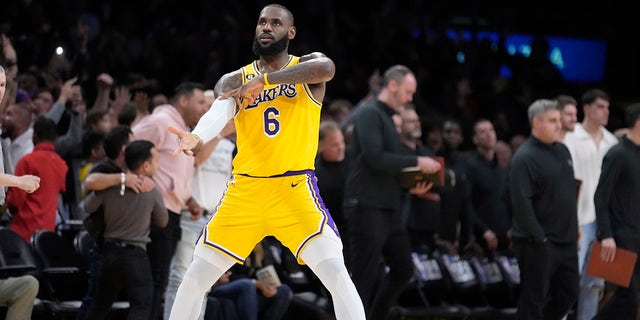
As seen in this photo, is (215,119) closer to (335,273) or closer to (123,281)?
(335,273)

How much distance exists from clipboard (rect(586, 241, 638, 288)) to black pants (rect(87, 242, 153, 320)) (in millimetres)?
3856

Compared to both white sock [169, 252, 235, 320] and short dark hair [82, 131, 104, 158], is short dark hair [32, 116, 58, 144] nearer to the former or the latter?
short dark hair [82, 131, 104, 158]

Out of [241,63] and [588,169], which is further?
[241,63]

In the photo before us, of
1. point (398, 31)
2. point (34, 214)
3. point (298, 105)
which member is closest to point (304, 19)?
point (398, 31)

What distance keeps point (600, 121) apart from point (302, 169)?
506 centimetres

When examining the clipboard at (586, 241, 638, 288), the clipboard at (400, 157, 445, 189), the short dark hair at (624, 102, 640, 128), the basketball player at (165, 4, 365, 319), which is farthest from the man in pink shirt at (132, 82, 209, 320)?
the short dark hair at (624, 102, 640, 128)

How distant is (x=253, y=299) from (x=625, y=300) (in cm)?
320

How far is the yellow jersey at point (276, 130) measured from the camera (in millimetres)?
6766

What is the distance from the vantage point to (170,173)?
9.32m

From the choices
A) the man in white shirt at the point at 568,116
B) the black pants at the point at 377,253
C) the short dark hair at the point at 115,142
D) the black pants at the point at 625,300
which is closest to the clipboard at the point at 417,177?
the black pants at the point at 377,253

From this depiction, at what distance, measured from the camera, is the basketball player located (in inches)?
262

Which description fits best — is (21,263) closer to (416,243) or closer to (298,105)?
(298,105)

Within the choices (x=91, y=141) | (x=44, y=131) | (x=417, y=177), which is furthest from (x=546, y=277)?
(x=44, y=131)

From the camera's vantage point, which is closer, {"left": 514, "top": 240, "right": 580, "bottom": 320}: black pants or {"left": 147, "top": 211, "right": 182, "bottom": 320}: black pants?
{"left": 147, "top": 211, "right": 182, "bottom": 320}: black pants
